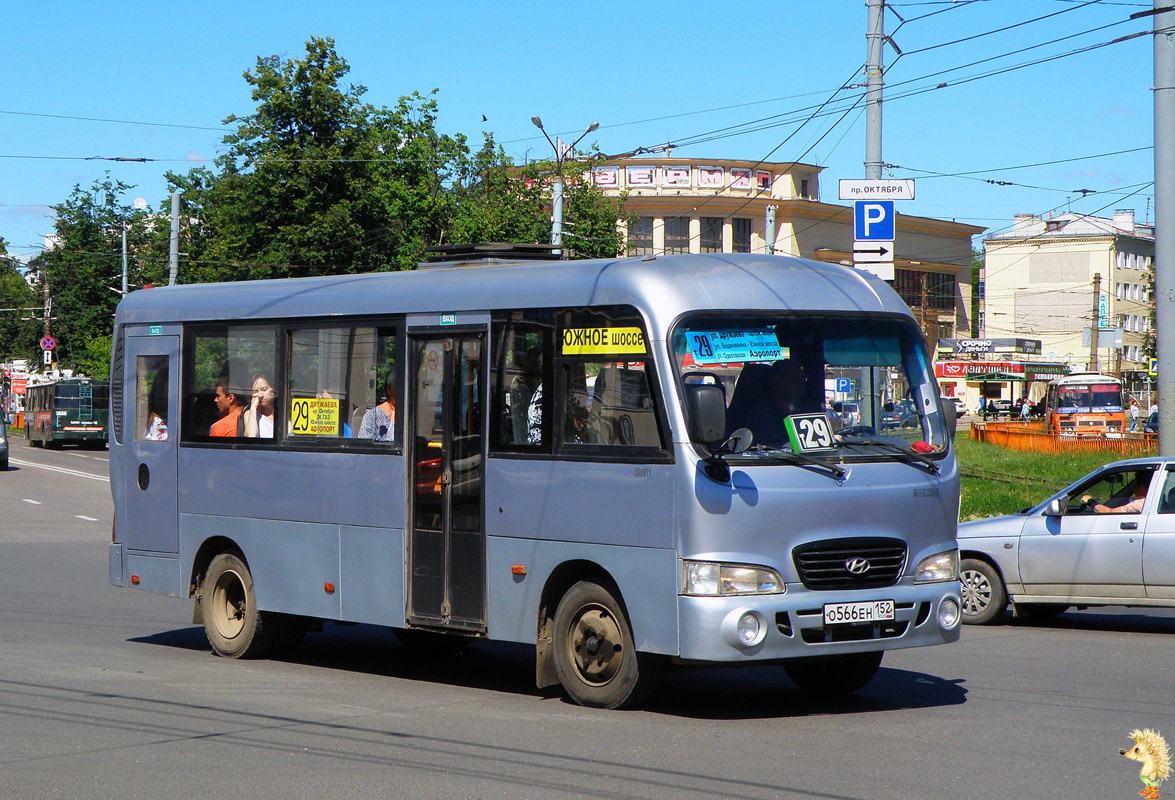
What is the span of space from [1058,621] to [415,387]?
7505 millimetres

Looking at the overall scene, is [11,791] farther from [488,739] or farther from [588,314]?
[588,314]

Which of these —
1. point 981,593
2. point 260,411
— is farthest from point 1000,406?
point 260,411

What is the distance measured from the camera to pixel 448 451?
9.34 meters

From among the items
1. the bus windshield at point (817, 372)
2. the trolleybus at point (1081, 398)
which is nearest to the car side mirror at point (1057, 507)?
the bus windshield at point (817, 372)

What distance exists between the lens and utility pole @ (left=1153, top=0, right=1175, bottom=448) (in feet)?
52.1

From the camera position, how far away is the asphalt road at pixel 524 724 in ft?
21.3

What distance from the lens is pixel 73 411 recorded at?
189 ft

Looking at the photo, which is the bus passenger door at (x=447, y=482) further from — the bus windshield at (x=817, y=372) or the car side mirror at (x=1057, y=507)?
the car side mirror at (x=1057, y=507)

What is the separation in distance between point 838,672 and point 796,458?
5.60 feet

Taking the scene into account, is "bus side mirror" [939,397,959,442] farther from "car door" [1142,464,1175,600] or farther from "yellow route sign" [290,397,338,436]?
"car door" [1142,464,1175,600]

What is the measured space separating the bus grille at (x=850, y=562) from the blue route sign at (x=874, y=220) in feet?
29.1

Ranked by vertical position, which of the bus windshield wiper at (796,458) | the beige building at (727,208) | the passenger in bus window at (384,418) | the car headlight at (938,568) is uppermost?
the beige building at (727,208)

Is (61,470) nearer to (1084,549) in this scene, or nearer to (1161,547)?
(1084,549)
